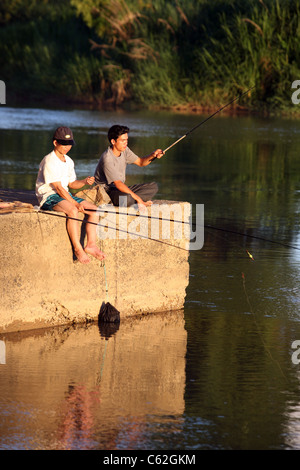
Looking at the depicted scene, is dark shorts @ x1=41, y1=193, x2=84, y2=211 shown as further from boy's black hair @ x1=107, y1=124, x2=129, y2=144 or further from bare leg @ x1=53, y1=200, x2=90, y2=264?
boy's black hair @ x1=107, y1=124, x2=129, y2=144

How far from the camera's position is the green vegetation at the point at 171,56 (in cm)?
2741

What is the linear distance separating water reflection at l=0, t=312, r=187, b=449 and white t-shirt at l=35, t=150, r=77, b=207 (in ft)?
3.23

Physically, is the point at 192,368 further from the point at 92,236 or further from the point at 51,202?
the point at 51,202

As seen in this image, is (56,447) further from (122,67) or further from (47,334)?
(122,67)

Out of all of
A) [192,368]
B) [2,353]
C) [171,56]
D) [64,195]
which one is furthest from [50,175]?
[171,56]

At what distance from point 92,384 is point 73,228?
144 centimetres

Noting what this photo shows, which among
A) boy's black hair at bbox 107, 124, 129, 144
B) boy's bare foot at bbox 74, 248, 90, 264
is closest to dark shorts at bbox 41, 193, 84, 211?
boy's bare foot at bbox 74, 248, 90, 264

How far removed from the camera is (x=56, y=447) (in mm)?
5082

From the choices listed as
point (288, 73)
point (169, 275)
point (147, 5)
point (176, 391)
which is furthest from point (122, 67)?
point (176, 391)

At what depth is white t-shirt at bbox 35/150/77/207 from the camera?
7379mm

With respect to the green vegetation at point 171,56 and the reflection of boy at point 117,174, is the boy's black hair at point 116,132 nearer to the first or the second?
the reflection of boy at point 117,174

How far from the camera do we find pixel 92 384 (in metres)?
6.12

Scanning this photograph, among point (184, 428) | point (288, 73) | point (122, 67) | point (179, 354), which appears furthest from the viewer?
point (122, 67)
